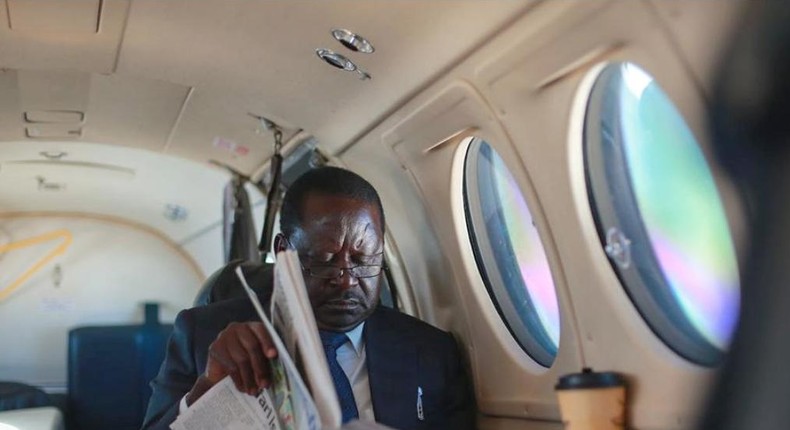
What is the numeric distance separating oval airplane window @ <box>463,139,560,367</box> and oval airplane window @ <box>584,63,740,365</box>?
51 centimetres

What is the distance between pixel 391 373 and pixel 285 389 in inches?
37.2

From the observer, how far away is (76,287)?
6094 millimetres

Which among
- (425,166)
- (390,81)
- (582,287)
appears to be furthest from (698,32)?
(425,166)

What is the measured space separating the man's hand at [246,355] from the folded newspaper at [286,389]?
0.02m

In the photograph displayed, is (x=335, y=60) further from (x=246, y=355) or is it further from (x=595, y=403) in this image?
(x=595, y=403)

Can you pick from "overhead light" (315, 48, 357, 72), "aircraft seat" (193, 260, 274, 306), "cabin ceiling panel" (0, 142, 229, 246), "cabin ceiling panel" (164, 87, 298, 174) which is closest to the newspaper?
"overhead light" (315, 48, 357, 72)

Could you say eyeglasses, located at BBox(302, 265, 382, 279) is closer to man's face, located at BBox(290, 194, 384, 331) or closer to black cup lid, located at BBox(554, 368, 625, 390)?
man's face, located at BBox(290, 194, 384, 331)

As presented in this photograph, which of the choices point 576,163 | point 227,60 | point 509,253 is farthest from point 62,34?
point 576,163

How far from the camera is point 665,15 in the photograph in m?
1.61

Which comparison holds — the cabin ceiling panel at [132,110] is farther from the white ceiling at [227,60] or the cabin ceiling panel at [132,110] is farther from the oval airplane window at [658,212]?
the oval airplane window at [658,212]

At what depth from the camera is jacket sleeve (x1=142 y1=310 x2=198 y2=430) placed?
8.09ft

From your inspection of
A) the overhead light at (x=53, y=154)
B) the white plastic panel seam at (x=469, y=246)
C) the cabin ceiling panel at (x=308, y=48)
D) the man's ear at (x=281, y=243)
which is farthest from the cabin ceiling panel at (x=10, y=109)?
the white plastic panel seam at (x=469, y=246)

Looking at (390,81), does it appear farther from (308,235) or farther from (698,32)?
(698,32)

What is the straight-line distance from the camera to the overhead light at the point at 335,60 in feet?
8.57
